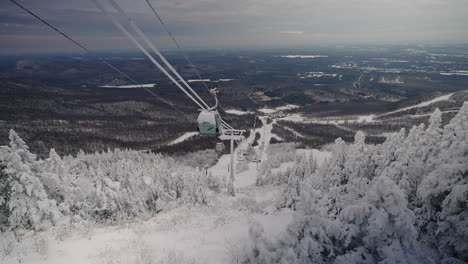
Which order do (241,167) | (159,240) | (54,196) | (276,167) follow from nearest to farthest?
(159,240), (54,196), (276,167), (241,167)

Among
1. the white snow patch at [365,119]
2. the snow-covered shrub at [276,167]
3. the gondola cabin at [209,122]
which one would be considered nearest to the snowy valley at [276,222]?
the gondola cabin at [209,122]

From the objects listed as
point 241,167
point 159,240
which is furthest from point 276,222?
point 241,167

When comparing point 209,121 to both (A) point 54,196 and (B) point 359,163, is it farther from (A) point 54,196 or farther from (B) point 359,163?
(B) point 359,163

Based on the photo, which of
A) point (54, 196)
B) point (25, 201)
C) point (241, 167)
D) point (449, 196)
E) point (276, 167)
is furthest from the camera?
point (241, 167)

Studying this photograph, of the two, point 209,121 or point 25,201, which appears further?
point 209,121

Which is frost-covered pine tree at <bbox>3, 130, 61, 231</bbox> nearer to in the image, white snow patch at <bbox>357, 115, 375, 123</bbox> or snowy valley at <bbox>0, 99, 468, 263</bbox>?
snowy valley at <bbox>0, 99, 468, 263</bbox>

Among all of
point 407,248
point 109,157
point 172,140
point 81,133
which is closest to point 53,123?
point 81,133

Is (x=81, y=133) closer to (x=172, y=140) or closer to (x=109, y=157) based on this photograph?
(x=172, y=140)
